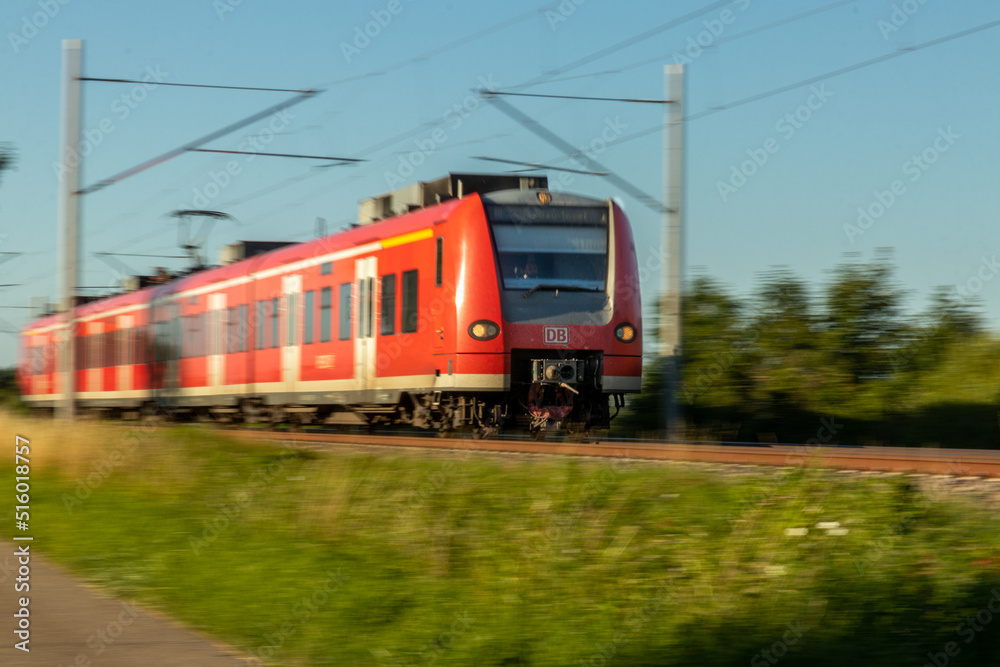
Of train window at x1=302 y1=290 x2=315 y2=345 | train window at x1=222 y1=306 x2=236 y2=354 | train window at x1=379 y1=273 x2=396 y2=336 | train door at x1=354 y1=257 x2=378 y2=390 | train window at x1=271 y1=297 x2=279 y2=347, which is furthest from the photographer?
train window at x1=222 y1=306 x2=236 y2=354

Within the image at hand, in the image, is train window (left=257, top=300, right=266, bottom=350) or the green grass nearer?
the green grass

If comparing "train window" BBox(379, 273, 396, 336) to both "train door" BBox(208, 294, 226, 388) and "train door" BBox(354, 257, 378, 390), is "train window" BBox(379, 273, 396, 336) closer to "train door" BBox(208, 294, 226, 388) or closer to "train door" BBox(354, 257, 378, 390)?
"train door" BBox(354, 257, 378, 390)

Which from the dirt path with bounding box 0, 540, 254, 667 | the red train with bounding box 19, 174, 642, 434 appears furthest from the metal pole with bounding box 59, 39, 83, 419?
the dirt path with bounding box 0, 540, 254, 667

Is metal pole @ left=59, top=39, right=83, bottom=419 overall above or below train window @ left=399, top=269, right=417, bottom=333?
above

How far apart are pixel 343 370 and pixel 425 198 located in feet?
10.2

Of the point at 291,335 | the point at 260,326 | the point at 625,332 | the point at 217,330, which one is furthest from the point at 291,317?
the point at 625,332

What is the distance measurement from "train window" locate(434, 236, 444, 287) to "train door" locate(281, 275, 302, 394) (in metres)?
5.46

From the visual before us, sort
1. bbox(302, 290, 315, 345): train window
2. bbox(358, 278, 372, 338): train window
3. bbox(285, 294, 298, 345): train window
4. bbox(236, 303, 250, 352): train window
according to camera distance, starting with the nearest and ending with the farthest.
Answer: bbox(358, 278, 372, 338): train window < bbox(302, 290, 315, 345): train window < bbox(285, 294, 298, 345): train window < bbox(236, 303, 250, 352): train window

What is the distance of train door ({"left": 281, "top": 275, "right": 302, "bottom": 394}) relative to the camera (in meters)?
21.2

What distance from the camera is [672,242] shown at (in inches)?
773

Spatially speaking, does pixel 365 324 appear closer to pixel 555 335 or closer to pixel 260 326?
pixel 555 335

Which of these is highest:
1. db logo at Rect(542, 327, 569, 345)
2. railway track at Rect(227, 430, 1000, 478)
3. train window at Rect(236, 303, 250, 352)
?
train window at Rect(236, 303, 250, 352)

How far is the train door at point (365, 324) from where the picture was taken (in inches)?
720

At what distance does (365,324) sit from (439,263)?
263 cm
